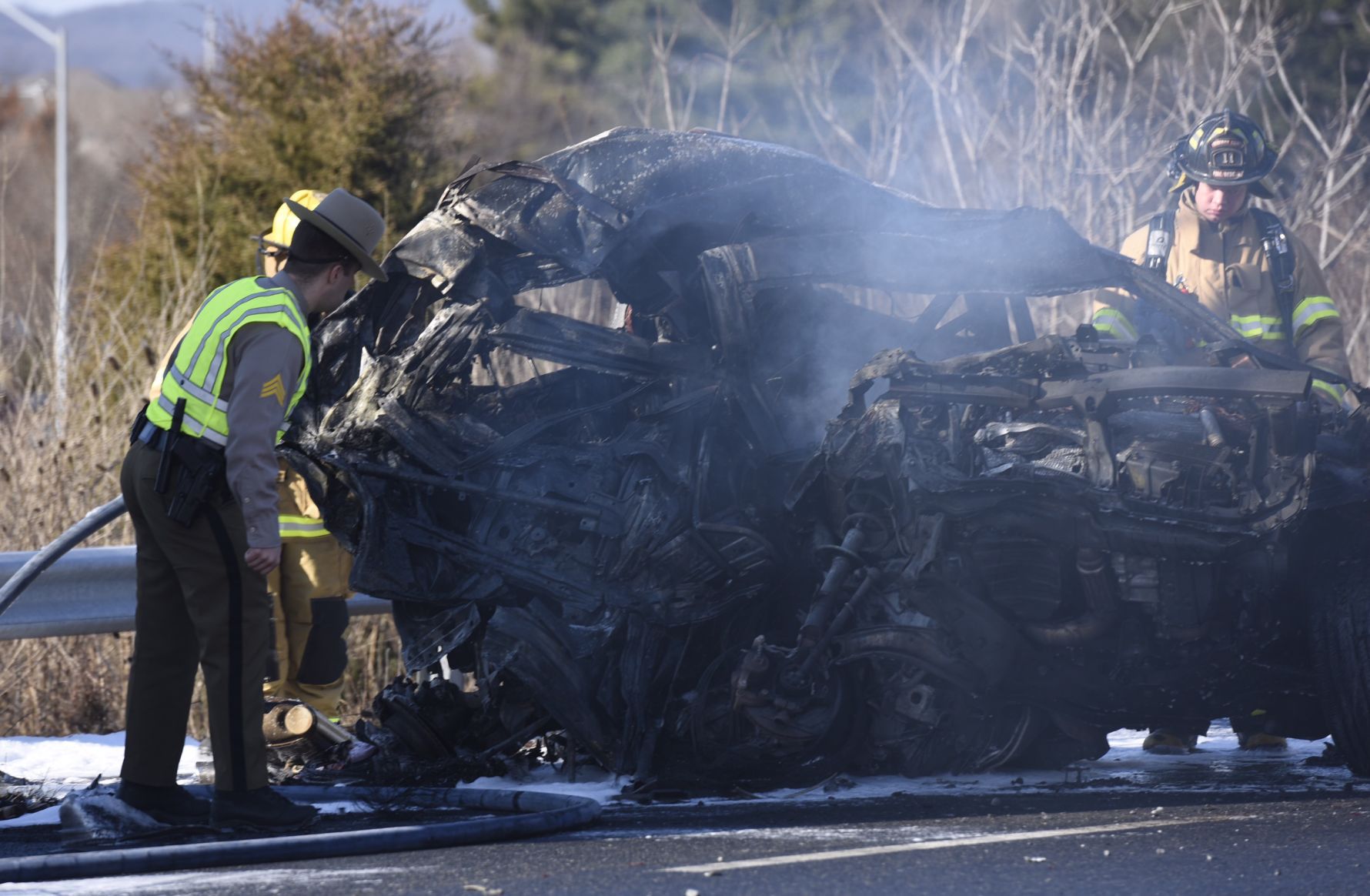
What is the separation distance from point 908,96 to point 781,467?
724 centimetres

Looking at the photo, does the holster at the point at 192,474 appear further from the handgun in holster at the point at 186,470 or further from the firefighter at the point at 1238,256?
the firefighter at the point at 1238,256

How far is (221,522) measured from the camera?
4887mm

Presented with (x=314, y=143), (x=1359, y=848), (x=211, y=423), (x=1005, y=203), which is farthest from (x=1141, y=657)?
(x=314, y=143)

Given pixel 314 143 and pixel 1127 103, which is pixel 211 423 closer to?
pixel 314 143

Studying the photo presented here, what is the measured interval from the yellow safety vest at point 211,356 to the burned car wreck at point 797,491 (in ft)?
3.07

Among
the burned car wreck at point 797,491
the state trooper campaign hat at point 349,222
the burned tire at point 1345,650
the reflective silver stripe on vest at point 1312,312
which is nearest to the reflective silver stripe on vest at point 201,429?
the state trooper campaign hat at point 349,222

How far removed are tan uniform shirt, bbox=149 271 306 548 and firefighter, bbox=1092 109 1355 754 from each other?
340 cm

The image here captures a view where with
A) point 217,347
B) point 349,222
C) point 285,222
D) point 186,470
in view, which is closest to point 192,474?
point 186,470

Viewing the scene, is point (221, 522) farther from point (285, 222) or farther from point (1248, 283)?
point (1248, 283)

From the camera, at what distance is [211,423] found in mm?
4855

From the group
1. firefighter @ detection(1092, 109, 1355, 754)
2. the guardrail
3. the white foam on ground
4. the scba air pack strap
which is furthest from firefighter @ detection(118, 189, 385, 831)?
the scba air pack strap

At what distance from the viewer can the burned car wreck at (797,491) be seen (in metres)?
5.25

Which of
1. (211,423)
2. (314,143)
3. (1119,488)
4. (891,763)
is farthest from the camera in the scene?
(314,143)

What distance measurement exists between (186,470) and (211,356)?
330 mm
